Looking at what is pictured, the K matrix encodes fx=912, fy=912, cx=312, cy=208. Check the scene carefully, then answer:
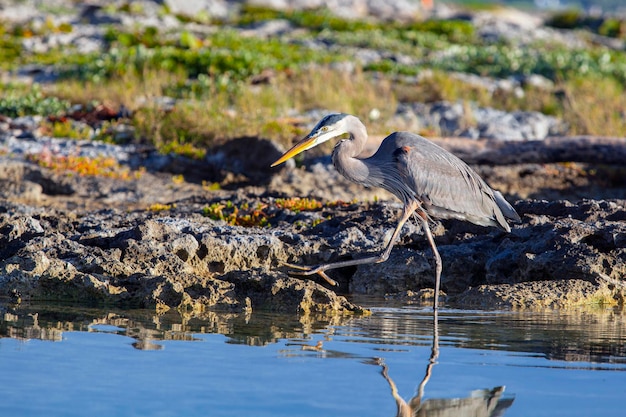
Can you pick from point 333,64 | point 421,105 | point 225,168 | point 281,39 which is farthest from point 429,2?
point 225,168

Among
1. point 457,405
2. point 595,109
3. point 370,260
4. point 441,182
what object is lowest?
point 457,405

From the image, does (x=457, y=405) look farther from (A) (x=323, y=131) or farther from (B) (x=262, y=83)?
(B) (x=262, y=83)

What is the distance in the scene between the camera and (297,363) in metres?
5.23

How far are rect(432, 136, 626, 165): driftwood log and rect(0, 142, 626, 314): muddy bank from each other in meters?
3.40

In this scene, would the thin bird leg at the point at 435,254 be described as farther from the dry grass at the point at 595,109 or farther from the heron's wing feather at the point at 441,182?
the dry grass at the point at 595,109

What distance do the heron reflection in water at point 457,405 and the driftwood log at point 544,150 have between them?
8.52 m

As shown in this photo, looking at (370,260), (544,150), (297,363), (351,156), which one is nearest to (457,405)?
(297,363)

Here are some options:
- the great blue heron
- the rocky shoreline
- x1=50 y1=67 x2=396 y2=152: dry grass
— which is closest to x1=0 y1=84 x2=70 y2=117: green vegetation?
x1=50 y1=67 x2=396 y2=152: dry grass

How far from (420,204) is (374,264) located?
74 cm

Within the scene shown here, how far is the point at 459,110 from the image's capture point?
17.7m

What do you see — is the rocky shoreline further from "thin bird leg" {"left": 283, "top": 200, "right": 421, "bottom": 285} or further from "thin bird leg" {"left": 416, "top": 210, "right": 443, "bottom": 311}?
"thin bird leg" {"left": 416, "top": 210, "right": 443, "bottom": 311}

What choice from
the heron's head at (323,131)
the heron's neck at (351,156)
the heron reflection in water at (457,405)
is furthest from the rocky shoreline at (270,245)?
the heron reflection in water at (457,405)

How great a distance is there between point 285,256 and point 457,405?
409 centimetres

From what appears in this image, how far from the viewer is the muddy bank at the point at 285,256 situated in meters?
7.07
